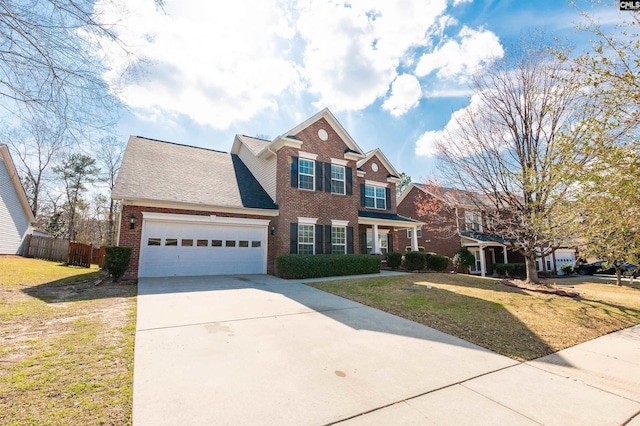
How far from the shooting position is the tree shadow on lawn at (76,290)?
7.68 meters

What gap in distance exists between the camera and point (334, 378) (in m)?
3.61

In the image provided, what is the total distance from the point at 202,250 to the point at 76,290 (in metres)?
4.46

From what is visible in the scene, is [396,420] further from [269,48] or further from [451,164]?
[451,164]

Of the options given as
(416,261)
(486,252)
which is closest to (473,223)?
(416,261)

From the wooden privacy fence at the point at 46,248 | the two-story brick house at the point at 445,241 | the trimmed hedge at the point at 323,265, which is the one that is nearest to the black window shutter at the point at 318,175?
the trimmed hedge at the point at 323,265

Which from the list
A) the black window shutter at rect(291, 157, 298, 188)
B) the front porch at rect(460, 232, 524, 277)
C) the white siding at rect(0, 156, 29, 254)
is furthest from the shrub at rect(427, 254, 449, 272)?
the white siding at rect(0, 156, 29, 254)

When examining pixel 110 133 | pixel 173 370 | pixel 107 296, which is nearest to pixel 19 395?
pixel 173 370

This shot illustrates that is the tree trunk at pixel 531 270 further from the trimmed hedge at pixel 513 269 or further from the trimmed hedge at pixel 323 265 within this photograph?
the trimmed hedge at pixel 513 269

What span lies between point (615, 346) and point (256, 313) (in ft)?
23.2

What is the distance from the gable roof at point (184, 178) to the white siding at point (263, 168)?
0.28 m

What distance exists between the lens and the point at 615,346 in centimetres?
542

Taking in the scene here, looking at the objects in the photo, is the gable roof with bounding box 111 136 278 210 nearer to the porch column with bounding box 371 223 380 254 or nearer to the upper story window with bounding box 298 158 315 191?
the upper story window with bounding box 298 158 315 191

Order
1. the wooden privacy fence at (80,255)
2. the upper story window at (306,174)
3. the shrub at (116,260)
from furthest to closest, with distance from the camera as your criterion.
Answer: the wooden privacy fence at (80,255) → the upper story window at (306,174) → the shrub at (116,260)

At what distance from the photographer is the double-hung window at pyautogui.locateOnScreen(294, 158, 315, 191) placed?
14686mm
